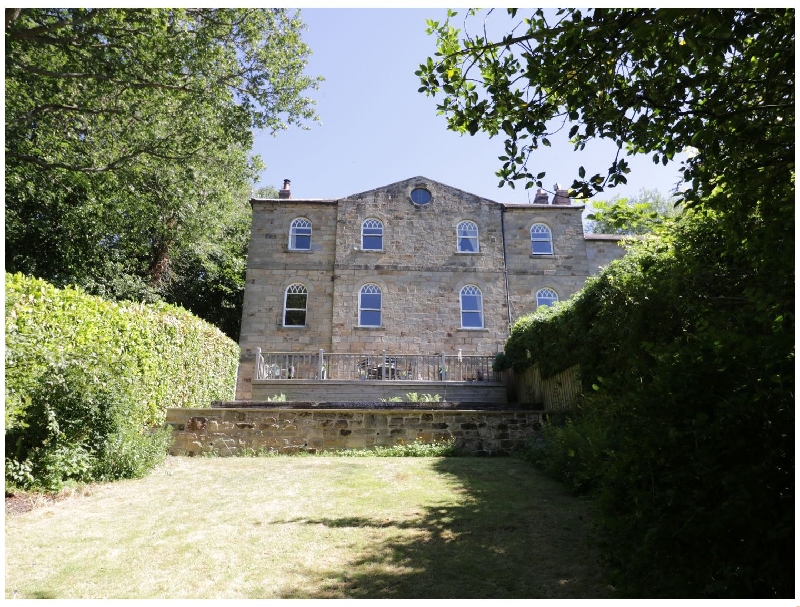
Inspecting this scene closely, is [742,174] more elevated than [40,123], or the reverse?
[40,123]

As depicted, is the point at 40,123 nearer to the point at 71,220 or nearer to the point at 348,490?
the point at 71,220

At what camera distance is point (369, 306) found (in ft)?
67.9

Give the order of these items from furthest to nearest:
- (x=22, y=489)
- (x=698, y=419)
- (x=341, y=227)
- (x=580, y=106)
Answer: (x=341, y=227), (x=22, y=489), (x=580, y=106), (x=698, y=419)

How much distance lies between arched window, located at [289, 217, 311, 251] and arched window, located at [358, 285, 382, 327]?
3032 millimetres

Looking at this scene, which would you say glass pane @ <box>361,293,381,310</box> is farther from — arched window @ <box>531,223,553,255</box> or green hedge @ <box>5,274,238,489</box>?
green hedge @ <box>5,274,238,489</box>

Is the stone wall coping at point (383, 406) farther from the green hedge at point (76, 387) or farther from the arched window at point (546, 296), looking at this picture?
the arched window at point (546, 296)

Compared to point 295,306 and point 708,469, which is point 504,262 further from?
point 708,469

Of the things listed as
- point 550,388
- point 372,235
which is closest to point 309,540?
point 550,388

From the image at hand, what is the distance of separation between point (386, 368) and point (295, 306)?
16.8ft

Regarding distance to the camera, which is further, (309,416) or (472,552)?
(309,416)

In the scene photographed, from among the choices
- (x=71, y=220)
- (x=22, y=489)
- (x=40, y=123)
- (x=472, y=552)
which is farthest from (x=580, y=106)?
(x=71, y=220)

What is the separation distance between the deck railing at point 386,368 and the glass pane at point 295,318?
7.57 ft

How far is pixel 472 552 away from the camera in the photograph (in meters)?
4.41

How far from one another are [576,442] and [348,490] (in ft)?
10.4
